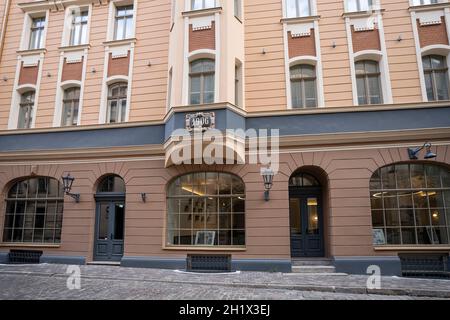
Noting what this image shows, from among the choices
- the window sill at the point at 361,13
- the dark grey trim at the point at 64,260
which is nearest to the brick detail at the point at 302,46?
the window sill at the point at 361,13

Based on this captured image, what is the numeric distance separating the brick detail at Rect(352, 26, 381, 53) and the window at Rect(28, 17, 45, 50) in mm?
13567

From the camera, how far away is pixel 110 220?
13234mm

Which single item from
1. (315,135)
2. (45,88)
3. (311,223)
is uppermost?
(45,88)

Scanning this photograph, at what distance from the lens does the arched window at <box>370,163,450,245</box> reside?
11.1 metres

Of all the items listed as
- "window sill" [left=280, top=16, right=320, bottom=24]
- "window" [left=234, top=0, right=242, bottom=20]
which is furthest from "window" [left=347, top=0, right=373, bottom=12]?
"window" [left=234, top=0, right=242, bottom=20]

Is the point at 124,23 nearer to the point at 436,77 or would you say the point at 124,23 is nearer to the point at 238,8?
the point at 238,8

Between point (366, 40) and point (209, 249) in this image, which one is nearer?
point (209, 249)

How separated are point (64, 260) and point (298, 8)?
522 inches

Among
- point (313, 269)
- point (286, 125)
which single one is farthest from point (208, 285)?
point (286, 125)

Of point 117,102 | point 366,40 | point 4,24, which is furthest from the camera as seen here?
point 4,24

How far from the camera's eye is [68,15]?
15.5m

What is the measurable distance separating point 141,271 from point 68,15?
11867mm
